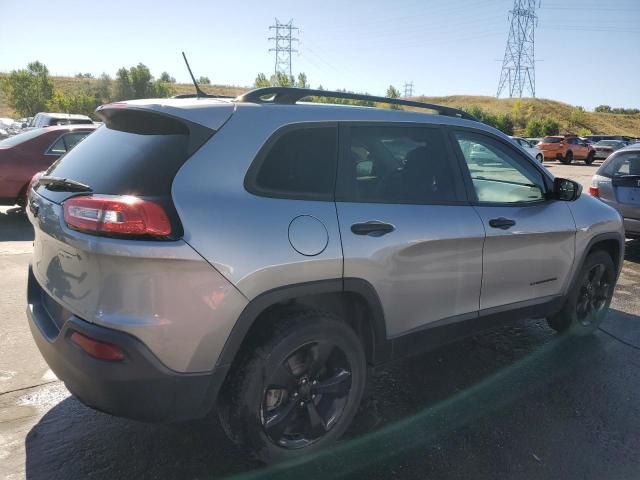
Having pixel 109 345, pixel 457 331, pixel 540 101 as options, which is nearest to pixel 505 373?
pixel 457 331

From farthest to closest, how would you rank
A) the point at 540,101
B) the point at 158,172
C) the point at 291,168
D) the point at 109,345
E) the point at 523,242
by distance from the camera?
1. the point at 540,101
2. the point at 523,242
3. the point at 291,168
4. the point at 158,172
5. the point at 109,345

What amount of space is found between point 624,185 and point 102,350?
23.6 ft

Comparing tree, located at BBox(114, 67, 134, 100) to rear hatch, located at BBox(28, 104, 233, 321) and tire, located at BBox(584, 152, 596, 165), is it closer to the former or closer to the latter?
tire, located at BBox(584, 152, 596, 165)

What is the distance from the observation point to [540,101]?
87500 millimetres

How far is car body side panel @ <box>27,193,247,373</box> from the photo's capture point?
2.18 m

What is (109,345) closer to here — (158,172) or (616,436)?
(158,172)

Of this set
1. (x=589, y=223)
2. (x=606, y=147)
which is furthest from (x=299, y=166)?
(x=606, y=147)

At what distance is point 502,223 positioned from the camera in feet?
11.3

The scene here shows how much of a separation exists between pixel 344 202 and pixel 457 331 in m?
1.22

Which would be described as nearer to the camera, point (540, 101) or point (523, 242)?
point (523, 242)

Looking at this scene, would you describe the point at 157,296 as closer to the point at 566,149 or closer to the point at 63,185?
the point at 63,185

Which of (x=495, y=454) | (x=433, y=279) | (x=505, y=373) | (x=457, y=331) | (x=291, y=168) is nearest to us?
(x=291, y=168)

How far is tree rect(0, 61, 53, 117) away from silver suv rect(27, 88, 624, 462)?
65919 mm

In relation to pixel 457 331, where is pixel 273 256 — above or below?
above
